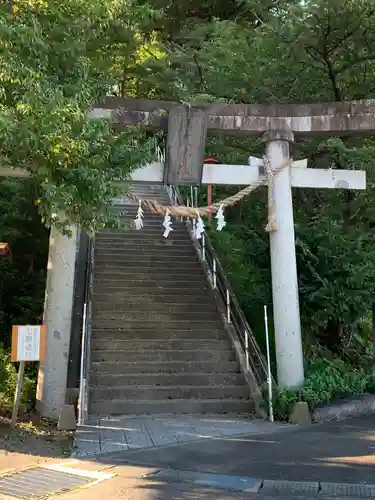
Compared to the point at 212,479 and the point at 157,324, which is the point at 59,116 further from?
the point at 157,324

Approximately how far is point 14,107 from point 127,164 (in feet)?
5.55

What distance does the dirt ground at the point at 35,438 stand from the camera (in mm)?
6535

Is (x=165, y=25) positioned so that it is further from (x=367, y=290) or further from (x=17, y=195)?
(x=367, y=290)

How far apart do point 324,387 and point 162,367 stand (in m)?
2.87

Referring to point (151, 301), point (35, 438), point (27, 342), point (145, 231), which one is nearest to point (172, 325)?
point (151, 301)

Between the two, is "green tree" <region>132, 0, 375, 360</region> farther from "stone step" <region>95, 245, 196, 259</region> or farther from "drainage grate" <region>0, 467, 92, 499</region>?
"drainage grate" <region>0, 467, 92, 499</region>

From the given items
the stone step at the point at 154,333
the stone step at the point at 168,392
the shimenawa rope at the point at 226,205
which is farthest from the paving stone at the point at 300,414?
the shimenawa rope at the point at 226,205

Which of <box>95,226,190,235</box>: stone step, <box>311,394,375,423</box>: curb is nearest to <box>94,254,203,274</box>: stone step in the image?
<box>95,226,190,235</box>: stone step

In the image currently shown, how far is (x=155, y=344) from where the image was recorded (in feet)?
33.7

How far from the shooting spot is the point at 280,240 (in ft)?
31.0

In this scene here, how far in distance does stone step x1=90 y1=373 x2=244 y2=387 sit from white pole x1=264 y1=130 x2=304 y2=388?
3.07 feet

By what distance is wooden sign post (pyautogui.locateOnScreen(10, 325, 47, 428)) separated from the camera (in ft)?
24.2

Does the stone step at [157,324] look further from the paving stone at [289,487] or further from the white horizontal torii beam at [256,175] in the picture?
the paving stone at [289,487]

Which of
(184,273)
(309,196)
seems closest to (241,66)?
(309,196)
